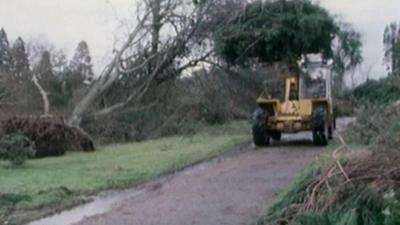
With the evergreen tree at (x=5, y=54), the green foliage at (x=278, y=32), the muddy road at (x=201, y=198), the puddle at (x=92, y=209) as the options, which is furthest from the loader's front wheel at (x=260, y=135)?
the evergreen tree at (x=5, y=54)

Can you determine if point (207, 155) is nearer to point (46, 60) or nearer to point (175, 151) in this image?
point (175, 151)

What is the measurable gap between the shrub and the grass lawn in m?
0.51

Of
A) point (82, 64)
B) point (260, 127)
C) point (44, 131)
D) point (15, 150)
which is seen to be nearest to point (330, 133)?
point (260, 127)

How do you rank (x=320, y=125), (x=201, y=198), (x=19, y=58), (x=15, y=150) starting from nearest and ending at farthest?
1. (x=201, y=198)
2. (x=15, y=150)
3. (x=320, y=125)
4. (x=19, y=58)

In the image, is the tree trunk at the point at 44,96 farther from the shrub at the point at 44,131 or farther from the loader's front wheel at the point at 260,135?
the loader's front wheel at the point at 260,135

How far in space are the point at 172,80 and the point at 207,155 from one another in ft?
26.5

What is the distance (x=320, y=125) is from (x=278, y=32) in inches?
171

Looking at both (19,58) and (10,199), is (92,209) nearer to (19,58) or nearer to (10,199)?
(10,199)

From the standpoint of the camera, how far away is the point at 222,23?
80.9 ft

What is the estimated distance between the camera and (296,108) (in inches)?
829

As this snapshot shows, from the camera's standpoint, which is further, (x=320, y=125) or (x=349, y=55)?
(x=349, y=55)

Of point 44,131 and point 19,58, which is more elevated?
point 19,58

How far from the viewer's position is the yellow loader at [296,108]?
2073 centimetres

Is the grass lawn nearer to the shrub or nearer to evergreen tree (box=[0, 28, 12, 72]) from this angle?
the shrub
